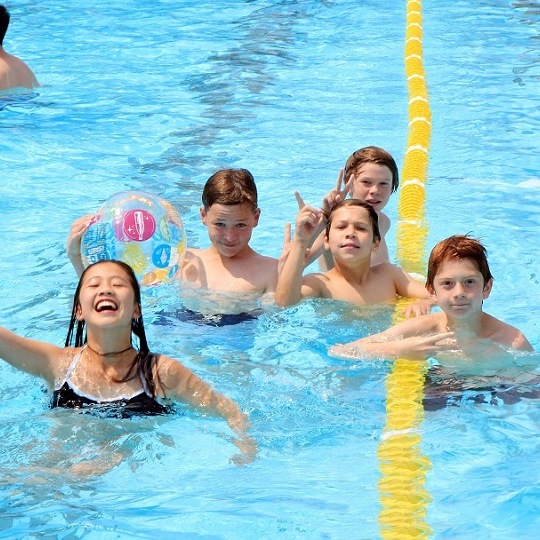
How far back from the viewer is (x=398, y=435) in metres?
4.49

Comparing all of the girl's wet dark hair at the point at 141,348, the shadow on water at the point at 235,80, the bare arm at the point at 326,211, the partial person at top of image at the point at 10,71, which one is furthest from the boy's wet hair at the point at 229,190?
the partial person at top of image at the point at 10,71

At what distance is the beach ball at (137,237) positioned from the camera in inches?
202

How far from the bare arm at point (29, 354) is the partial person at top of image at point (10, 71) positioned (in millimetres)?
5602

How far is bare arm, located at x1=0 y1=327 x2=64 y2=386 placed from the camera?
4.29 metres

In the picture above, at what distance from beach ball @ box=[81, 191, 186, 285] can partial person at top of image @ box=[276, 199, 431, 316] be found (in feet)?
2.00

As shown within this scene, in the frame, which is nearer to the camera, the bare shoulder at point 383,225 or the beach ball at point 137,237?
the beach ball at point 137,237

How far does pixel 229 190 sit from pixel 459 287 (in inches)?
57.7

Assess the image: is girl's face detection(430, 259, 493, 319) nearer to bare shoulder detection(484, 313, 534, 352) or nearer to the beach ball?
bare shoulder detection(484, 313, 534, 352)

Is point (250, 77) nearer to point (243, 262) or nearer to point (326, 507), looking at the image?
point (243, 262)

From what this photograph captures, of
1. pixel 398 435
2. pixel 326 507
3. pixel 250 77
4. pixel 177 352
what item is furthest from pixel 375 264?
pixel 250 77

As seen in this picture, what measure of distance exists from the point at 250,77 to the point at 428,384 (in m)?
6.50

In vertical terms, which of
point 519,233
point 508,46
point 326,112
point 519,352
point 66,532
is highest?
point 508,46

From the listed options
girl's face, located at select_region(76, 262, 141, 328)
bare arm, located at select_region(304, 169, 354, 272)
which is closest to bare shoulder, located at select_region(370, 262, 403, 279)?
bare arm, located at select_region(304, 169, 354, 272)

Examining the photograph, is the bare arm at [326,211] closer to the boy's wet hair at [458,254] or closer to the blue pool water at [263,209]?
the blue pool water at [263,209]
